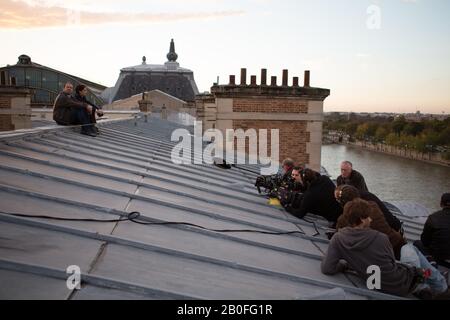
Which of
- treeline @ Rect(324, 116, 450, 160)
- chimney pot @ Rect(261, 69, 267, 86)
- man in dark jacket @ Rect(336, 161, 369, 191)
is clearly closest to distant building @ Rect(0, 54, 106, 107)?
chimney pot @ Rect(261, 69, 267, 86)

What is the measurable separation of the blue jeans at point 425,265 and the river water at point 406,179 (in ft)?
118

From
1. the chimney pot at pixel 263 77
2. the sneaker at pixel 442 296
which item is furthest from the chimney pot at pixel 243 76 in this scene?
the sneaker at pixel 442 296

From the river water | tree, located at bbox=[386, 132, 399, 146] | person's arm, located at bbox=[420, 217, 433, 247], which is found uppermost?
person's arm, located at bbox=[420, 217, 433, 247]

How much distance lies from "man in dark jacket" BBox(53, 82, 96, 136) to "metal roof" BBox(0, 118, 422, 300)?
1.50 meters

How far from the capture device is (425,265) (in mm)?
4293

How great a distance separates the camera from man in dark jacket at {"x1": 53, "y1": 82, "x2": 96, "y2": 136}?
816 cm

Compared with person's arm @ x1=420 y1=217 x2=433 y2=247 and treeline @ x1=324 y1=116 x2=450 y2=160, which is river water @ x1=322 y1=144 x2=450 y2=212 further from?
person's arm @ x1=420 y1=217 x2=433 y2=247

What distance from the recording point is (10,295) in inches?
93.5

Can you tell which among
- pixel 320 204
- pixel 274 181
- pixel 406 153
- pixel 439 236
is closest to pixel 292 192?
pixel 320 204

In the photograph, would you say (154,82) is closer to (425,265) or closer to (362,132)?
(425,265)

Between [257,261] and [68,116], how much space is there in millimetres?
6401

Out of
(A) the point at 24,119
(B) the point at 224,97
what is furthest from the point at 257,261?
(A) the point at 24,119

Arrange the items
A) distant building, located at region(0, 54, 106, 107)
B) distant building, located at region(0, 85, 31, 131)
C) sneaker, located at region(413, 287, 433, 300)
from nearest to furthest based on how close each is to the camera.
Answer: sneaker, located at region(413, 287, 433, 300) < distant building, located at region(0, 85, 31, 131) < distant building, located at region(0, 54, 106, 107)

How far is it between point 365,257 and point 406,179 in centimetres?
5948
